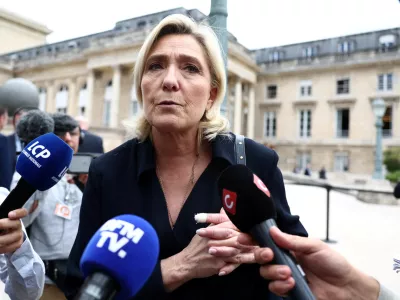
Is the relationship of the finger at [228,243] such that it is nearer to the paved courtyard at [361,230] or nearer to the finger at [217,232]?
the finger at [217,232]

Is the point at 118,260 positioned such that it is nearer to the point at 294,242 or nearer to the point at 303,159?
the point at 294,242

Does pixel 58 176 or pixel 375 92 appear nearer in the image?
pixel 58 176

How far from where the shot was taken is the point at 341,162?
3123cm

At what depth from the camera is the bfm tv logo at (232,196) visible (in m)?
1.02

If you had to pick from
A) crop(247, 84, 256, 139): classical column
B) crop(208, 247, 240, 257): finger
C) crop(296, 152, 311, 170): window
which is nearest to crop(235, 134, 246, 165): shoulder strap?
crop(208, 247, 240, 257): finger

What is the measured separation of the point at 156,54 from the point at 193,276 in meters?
0.92

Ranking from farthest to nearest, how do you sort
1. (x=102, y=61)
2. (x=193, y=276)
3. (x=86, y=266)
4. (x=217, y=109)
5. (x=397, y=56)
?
(x=102, y=61) → (x=397, y=56) → (x=217, y=109) → (x=193, y=276) → (x=86, y=266)

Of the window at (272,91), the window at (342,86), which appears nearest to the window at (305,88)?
the window at (342,86)

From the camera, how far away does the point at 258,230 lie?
94 cm

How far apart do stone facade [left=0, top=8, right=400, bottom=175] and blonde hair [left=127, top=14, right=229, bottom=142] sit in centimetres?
2479

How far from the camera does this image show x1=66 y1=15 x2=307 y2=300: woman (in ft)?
4.57

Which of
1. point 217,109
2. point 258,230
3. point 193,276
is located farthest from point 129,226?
point 217,109

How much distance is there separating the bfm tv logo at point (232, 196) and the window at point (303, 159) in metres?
32.9

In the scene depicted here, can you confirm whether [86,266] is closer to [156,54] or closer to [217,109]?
[156,54]
